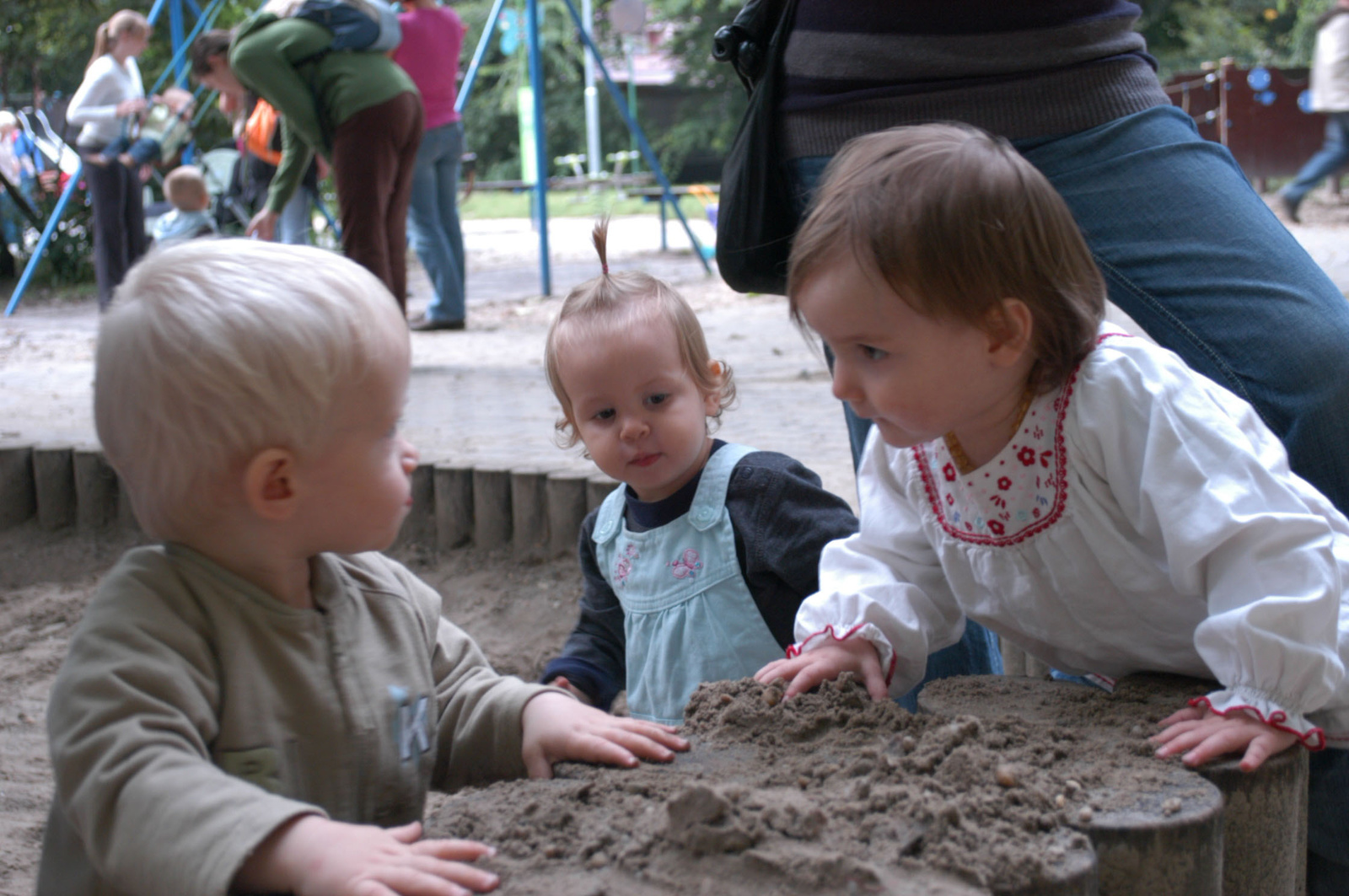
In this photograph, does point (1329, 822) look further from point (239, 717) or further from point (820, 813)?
point (239, 717)

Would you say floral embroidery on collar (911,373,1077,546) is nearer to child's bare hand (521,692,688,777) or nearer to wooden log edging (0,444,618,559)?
child's bare hand (521,692,688,777)

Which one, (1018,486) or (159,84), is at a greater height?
(159,84)

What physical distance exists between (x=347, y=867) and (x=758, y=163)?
147 centimetres

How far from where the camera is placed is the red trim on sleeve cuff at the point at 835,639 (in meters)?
1.71

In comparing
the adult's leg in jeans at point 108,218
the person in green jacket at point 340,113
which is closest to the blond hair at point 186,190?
the adult's leg in jeans at point 108,218

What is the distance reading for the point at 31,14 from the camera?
510 inches

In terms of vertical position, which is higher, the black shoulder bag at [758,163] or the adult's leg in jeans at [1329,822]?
the black shoulder bag at [758,163]

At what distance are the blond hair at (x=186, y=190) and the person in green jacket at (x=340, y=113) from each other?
3040 millimetres

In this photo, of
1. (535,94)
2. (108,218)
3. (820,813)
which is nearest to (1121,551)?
(820,813)

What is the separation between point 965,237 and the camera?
1.58m

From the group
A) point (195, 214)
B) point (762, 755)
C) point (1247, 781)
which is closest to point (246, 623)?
Answer: point (762, 755)

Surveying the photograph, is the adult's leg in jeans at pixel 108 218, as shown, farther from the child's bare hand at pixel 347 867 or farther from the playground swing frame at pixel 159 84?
the child's bare hand at pixel 347 867

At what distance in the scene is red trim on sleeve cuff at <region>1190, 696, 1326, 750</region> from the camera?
1.40 m

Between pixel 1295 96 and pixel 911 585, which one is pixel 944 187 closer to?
pixel 911 585
